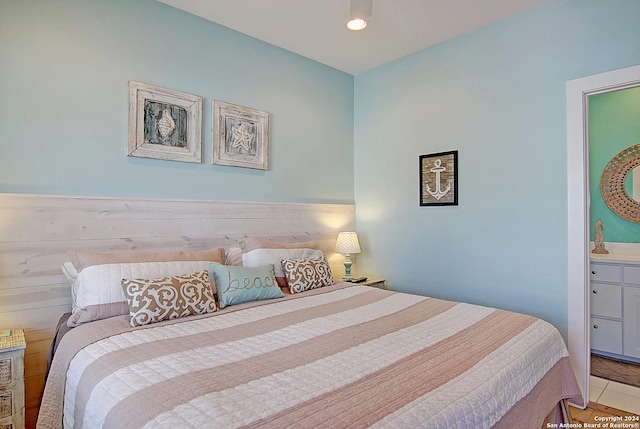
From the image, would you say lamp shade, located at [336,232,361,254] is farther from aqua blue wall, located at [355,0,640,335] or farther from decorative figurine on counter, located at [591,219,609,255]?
decorative figurine on counter, located at [591,219,609,255]

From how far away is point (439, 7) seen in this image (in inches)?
98.7

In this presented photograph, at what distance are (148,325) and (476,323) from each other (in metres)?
1.61

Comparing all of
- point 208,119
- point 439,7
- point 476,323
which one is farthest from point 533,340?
point 208,119

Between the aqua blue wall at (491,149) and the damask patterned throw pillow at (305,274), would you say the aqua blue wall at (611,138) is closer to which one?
the aqua blue wall at (491,149)

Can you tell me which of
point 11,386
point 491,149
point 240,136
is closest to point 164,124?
point 240,136

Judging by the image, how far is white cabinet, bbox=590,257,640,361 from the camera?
2.86 metres

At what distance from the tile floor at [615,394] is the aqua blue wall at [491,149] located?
500mm

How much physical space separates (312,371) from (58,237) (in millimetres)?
1704

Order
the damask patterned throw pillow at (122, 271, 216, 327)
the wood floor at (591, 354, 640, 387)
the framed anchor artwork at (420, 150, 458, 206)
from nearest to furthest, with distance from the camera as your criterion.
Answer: the damask patterned throw pillow at (122, 271, 216, 327)
the wood floor at (591, 354, 640, 387)
the framed anchor artwork at (420, 150, 458, 206)

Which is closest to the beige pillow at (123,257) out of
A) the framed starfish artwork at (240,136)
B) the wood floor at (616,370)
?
the framed starfish artwork at (240,136)

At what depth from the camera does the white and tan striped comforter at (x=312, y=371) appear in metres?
1.00

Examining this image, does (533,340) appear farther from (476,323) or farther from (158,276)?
(158,276)

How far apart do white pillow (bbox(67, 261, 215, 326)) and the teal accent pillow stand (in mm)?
324

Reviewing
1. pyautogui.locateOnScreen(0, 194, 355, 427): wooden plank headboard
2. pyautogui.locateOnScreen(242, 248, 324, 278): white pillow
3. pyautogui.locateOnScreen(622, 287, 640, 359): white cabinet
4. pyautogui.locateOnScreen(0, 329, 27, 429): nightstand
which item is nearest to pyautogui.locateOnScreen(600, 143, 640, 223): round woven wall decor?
pyautogui.locateOnScreen(622, 287, 640, 359): white cabinet
